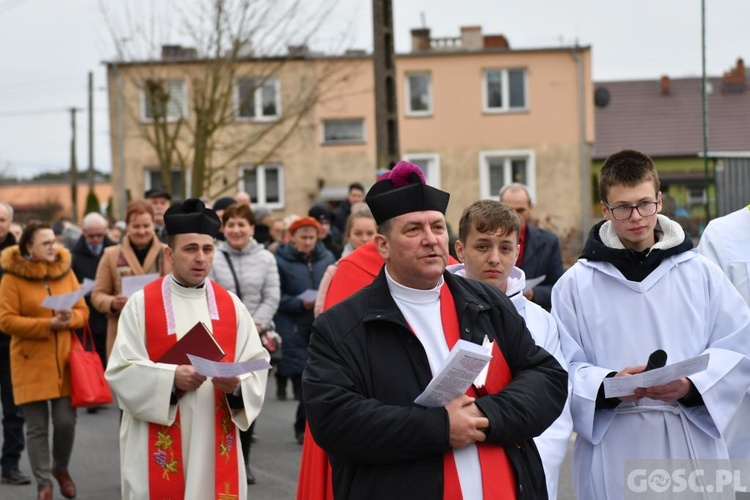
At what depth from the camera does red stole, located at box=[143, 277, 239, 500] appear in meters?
5.93

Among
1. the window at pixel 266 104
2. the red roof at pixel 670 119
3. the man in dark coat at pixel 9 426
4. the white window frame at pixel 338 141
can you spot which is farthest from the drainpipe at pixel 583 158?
the man in dark coat at pixel 9 426

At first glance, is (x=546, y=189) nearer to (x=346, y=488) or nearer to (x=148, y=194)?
(x=148, y=194)

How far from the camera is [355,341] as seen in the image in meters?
3.94

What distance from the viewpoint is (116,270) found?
9.14m

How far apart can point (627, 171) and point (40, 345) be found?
210 inches

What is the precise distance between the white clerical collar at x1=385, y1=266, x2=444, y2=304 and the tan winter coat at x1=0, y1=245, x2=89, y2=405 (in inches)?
204

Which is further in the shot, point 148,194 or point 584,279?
point 148,194

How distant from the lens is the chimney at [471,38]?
41062 millimetres

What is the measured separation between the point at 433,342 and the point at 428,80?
121 feet

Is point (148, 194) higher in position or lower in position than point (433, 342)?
higher

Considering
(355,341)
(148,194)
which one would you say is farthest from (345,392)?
(148,194)

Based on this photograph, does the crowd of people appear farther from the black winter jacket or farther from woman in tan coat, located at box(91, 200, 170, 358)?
woman in tan coat, located at box(91, 200, 170, 358)

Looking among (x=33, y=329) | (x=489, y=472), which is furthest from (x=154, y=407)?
(x=33, y=329)

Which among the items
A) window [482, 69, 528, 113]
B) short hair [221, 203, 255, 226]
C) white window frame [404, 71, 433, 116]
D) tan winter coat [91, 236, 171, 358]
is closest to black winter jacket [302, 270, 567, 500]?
tan winter coat [91, 236, 171, 358]
